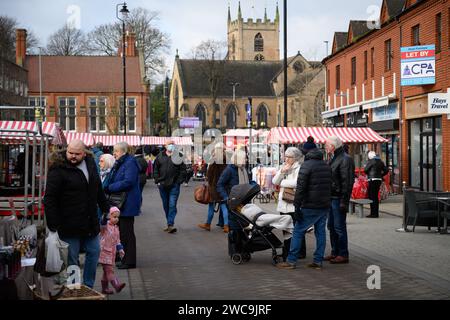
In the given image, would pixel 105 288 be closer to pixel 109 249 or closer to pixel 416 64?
pixel 109 249

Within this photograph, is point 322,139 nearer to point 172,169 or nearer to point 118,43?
point 172,169

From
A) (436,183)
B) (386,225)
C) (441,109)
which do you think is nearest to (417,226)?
(386,225)

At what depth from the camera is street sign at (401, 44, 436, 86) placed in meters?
19.2

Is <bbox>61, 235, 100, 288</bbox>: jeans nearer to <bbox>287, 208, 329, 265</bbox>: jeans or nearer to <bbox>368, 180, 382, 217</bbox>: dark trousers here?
<bbox>287, 208, 329, 265</bbox>: jeans

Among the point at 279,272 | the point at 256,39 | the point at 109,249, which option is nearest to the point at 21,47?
the point at 256,39

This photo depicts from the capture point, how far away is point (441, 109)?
15.1 metres

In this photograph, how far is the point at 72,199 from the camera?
299 inches

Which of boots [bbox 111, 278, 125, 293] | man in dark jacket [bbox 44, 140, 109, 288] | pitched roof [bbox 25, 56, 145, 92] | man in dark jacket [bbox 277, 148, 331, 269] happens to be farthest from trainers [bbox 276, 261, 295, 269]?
pitched roof [bbox 25, 56, 145, 92]

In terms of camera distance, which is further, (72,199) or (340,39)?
(340,39)

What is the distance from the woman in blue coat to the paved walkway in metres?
0.55

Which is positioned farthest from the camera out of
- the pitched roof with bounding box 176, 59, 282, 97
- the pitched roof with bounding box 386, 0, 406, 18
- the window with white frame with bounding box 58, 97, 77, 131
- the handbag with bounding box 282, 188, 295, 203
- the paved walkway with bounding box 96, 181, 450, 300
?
the pitched roof with bounding box 176, 59, 282, 97

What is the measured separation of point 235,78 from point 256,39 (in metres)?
20.1

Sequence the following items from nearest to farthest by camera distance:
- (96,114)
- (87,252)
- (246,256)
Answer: (87,252) → (246,256) → (96,114)

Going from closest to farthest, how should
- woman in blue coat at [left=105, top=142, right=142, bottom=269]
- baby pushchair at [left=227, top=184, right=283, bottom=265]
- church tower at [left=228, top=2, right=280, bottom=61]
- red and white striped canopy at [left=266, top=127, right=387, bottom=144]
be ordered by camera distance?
woman in blue coat at [left=105, top=142, right=142, bottom=269], baby pushchair at [left=227, top=184, right=283, bottom=265], red and white striped canopy at [left=266, top=127, right=387, bottom=144], church tower at [left=228, top=2, right=280, bottom=61]
